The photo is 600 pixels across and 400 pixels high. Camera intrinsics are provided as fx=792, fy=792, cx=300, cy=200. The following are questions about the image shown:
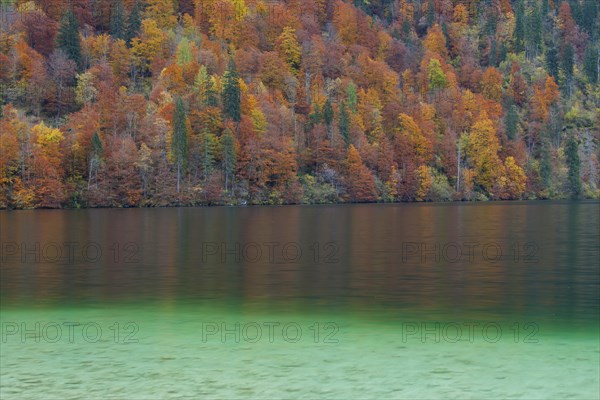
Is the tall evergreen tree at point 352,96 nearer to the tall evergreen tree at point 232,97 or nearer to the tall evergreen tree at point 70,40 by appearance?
the tall evergreen tree at point 232,97

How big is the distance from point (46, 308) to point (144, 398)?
1357 cm

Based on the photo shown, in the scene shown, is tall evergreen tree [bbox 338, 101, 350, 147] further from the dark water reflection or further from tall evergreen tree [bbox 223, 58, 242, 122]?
the dark water reflection

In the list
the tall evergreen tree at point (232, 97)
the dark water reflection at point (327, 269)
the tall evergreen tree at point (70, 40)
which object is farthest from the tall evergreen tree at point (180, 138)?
the dark water reflection at point (327, 269)

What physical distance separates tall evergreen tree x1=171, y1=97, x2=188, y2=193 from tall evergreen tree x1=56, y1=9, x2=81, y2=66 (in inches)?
1825

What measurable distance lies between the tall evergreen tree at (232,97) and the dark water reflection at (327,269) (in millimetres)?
90916

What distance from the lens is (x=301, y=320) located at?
27.6 m

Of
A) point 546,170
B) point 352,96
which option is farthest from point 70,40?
point 546,170

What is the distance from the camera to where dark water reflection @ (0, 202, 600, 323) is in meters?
31.6

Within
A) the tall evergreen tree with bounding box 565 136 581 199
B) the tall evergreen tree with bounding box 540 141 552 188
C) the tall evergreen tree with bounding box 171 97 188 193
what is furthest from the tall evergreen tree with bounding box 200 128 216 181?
the tall evergreen tree with bounding box 565 136 581 199

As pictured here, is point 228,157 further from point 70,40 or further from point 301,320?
point 301,320

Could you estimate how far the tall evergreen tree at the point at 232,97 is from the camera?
15812 centimetres

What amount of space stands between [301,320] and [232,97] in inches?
5305

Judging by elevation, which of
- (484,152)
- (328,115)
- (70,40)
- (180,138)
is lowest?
(180,138)

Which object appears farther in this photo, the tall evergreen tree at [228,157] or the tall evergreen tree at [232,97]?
the tall evergreen tree at [232,97]
